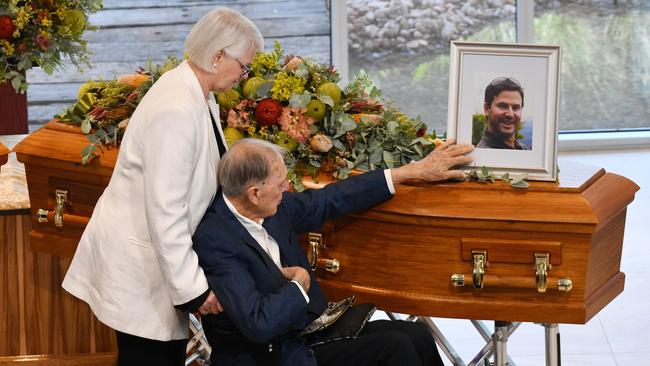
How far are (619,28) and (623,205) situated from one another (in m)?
5.37

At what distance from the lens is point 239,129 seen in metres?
3.32

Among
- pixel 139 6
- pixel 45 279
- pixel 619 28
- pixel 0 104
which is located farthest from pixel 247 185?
pixel 619 28

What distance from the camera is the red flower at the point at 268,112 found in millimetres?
3256

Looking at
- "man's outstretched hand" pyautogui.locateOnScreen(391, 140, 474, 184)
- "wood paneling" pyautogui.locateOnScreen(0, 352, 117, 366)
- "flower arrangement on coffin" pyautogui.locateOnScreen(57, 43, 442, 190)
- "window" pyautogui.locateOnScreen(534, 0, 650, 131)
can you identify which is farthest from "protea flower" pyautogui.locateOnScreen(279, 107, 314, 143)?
"window" pyautogui.locateOnScreen(534, 0, 650, 131)

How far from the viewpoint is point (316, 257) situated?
316cm

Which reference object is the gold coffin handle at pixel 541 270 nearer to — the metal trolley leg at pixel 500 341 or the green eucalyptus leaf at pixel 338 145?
the metal trolley leg at pixel 500 341

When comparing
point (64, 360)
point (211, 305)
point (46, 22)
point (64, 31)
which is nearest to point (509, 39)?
point (64, 31)

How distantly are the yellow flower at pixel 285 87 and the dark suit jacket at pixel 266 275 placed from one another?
1.19 feet

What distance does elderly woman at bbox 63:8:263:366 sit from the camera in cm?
272

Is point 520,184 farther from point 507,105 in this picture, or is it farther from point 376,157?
point 376,157

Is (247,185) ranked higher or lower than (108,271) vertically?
higher

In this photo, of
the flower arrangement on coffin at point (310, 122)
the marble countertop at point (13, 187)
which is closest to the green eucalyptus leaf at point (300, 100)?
the flower arrangement on coffin at point (310, 122)

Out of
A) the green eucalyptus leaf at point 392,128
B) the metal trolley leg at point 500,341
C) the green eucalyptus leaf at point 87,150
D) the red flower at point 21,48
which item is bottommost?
the metal trolley leg at point 500,341

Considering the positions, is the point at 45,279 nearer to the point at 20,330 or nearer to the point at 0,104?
the point at 20,330
